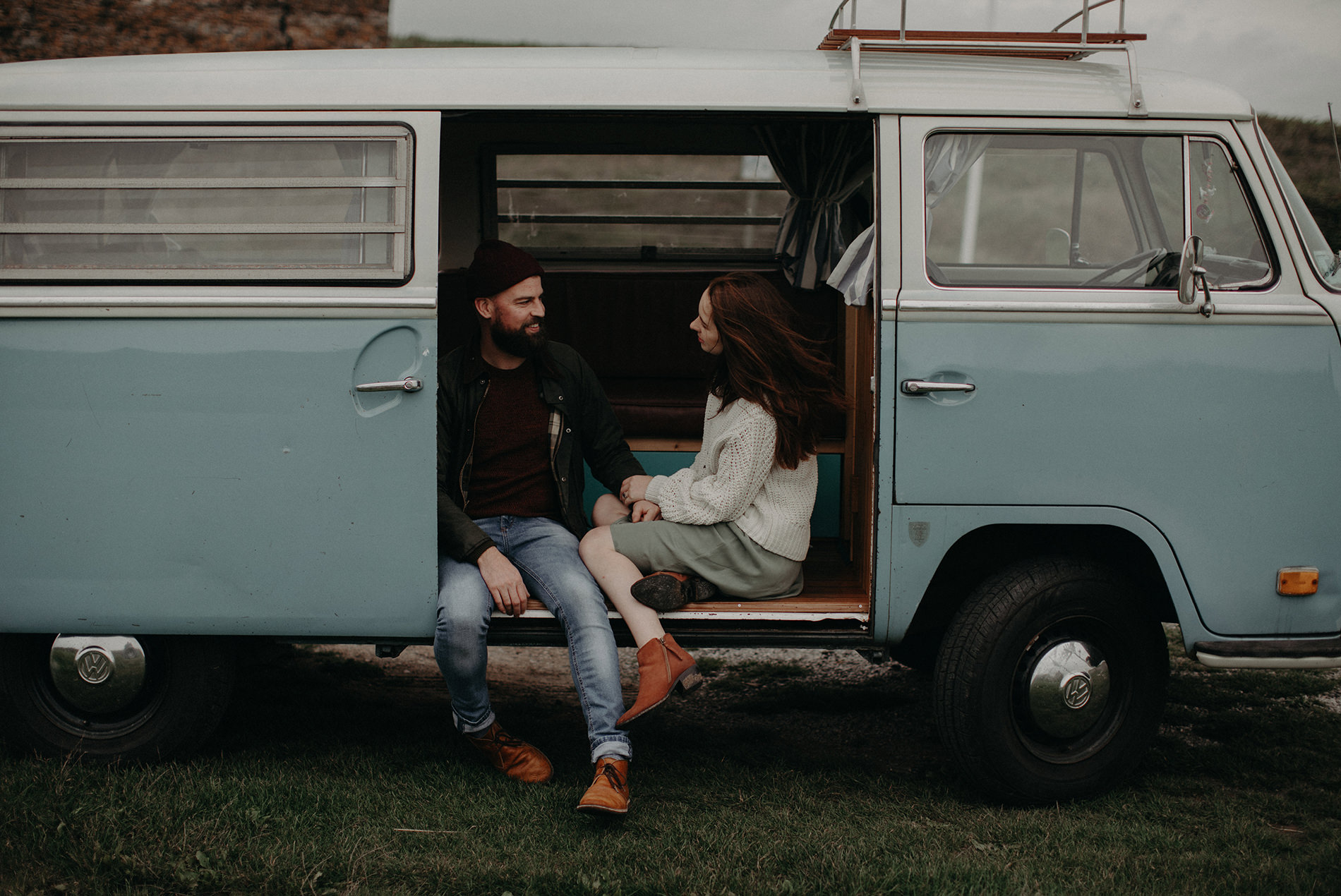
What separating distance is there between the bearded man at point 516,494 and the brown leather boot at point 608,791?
13 millimetres

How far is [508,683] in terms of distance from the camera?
4.86m

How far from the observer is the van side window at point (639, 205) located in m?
4.99

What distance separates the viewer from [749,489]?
3.31 meters

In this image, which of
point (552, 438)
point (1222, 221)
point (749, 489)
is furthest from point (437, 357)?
point (1222, 221)

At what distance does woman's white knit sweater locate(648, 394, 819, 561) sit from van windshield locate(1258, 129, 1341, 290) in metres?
1.71

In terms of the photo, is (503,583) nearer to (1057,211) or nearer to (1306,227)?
(1057,211)

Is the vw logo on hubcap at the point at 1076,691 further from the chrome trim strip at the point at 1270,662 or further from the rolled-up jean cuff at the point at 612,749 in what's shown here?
the rolled-up jean cuff at the point at 612,749

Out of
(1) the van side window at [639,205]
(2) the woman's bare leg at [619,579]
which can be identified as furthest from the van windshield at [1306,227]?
(2) the woman's bare leg at [619,579]

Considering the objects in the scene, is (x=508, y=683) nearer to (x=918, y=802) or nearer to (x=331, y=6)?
(x=918, y=802)

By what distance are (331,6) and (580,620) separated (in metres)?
7.23

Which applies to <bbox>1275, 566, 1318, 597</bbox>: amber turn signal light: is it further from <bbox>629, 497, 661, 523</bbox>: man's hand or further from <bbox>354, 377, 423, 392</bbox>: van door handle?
<bbox>354, 377, 423, 392</bbox>: van door handle

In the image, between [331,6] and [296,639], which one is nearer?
[296,639]

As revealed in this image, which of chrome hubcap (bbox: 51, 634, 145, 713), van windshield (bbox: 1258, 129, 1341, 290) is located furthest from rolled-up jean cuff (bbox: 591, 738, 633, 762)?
van windshield (bbox: 1258, 129, 1341, 290)

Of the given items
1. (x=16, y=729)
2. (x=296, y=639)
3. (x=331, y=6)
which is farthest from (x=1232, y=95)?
(x=331, y=6)
